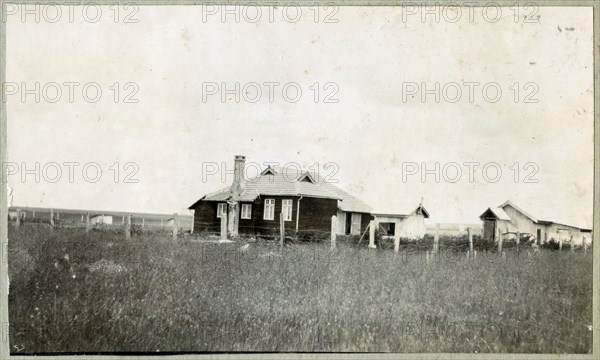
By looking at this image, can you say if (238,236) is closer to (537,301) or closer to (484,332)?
(484,332)

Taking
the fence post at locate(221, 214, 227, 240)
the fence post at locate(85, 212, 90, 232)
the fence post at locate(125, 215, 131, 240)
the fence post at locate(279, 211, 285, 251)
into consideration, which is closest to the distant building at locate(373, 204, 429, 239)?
the fence post at locate(279, 211, 285, 251)

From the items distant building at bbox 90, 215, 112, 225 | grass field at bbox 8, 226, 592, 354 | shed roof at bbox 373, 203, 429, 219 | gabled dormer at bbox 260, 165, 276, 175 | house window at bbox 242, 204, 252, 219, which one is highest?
gabled dormer at bbox 260, 165, 276, 175

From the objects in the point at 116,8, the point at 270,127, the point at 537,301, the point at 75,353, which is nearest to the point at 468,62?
the point at 270,127

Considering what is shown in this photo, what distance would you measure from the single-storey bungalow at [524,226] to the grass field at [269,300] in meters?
0.22

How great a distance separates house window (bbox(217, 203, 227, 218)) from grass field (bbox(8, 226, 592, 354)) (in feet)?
1.47

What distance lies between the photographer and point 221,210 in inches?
219

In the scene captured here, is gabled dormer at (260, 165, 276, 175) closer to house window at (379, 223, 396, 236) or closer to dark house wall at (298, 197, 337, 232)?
dark house wall at (298, 197, 337, 232)

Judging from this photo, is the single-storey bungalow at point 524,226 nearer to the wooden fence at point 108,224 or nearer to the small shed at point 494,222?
the small shed at point 494,222

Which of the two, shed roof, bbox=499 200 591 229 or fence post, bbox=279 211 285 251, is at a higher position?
shed roof, bbox=499 200 591 229

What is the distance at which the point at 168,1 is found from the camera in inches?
216

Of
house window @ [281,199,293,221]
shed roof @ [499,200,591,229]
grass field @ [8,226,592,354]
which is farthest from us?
house window @ [281,199,293,221]

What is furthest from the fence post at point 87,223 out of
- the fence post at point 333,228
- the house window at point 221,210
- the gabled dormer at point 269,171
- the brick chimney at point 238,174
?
the fence post at point 333,228

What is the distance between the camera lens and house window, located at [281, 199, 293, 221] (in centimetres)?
630

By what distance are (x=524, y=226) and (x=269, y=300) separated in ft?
9.81
